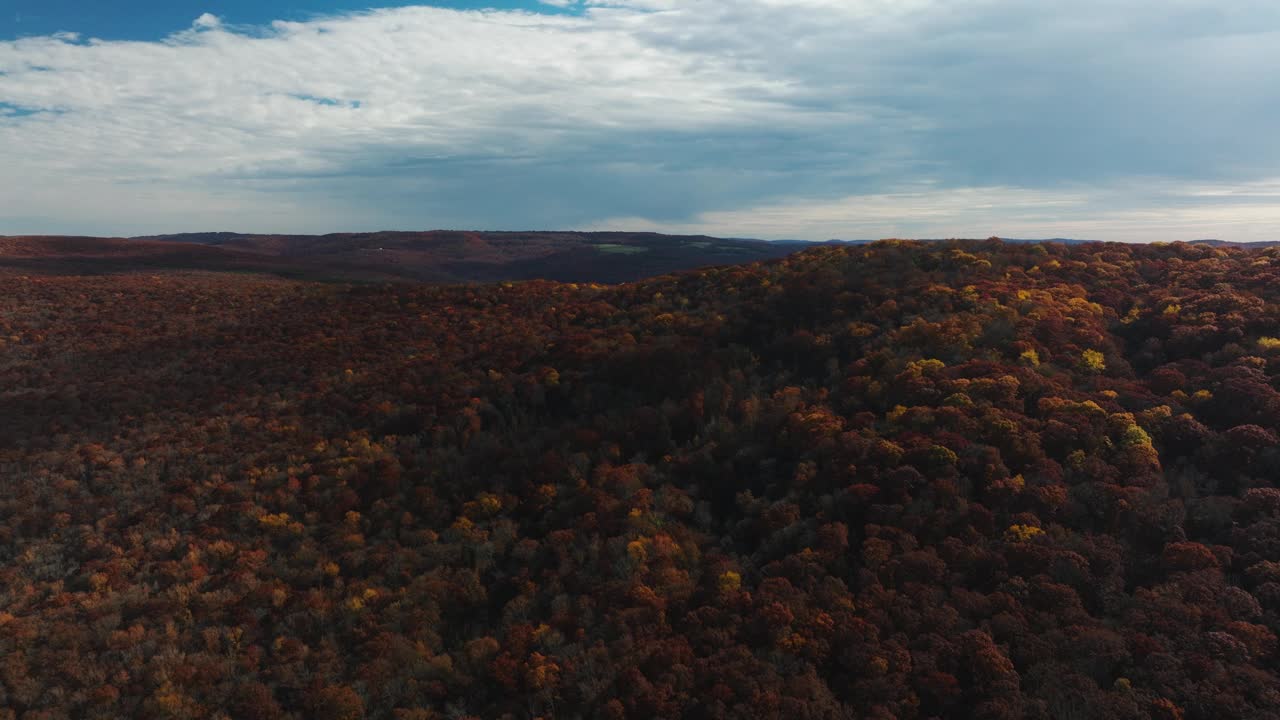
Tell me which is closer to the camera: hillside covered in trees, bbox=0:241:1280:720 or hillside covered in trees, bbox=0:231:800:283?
hillside covered in trees, bbox=0:241:1280:720

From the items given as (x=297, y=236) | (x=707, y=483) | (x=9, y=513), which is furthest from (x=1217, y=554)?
(x=297, y=236)

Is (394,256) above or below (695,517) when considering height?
above

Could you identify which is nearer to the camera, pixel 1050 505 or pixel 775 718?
pixel 775 718

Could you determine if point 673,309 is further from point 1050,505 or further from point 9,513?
point 9,513

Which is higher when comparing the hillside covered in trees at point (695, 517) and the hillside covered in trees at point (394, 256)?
the hillside covered in trees at point (394, 256)

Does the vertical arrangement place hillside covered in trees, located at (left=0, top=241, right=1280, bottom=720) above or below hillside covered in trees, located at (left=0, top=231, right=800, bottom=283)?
below

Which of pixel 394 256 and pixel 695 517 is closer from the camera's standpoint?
pixel 695 517

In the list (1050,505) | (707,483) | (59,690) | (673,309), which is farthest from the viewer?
(673,309)

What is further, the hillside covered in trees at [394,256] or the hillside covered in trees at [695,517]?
the hillside covered in trees at [394,256]
